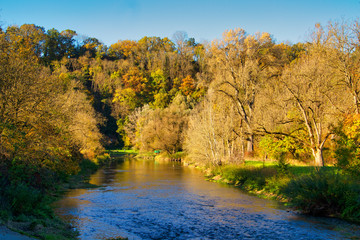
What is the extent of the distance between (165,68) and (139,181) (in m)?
76.7

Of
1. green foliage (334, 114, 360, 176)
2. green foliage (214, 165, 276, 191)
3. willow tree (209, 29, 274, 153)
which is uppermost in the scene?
willow tree (209, 29, 274, 153)

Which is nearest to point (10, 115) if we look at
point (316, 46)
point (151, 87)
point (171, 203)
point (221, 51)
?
point (171, 203)

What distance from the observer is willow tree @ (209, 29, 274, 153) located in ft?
135

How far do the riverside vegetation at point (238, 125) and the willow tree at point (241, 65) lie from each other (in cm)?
14

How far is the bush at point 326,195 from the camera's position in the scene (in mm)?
16266

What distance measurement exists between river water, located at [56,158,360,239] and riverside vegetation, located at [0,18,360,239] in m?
1.58

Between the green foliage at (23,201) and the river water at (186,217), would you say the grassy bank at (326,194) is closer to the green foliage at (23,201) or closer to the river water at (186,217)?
the river water at (186,217)

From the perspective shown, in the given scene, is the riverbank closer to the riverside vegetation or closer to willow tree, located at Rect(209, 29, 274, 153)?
the riverside vegetation

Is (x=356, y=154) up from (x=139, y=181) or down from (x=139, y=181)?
up

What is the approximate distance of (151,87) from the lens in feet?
331

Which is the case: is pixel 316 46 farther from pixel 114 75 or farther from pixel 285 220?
pixel 114 75

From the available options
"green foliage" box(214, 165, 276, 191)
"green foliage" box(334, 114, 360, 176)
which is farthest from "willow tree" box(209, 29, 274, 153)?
"green foliage" box(334, 114, 360, 176)

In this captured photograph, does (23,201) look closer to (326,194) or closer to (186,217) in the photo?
(186,217)

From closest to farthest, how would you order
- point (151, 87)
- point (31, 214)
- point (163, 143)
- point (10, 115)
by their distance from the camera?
point (31, 214)
point (10, 115)
point (163, 143)
point (151, 87)
